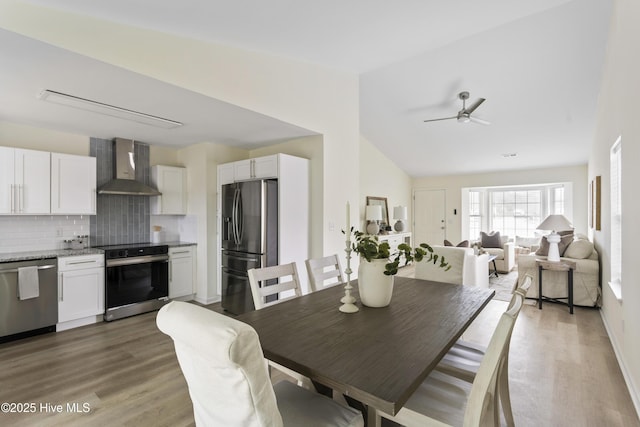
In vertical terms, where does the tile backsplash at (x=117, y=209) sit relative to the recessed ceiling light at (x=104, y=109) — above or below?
below

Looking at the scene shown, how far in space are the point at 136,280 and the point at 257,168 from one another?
207 centimetres

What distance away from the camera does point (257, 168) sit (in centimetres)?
383

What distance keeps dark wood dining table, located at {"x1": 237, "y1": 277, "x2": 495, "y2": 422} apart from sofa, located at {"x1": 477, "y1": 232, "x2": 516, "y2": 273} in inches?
196

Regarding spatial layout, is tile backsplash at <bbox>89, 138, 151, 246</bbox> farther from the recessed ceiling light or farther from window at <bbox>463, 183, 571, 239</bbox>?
window at <bbox>463, 183, 571, 239</bbox>

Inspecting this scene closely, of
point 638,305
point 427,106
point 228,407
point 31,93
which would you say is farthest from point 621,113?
point 31,93

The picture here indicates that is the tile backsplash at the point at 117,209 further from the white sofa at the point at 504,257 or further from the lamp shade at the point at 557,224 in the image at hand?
the white sofa at the point at 504,257

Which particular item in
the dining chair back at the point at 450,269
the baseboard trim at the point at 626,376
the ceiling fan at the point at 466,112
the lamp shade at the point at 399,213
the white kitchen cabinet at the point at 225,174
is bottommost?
the baseboard trim at the point at 626,376

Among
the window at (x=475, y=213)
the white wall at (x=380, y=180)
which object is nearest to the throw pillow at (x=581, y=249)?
the white wall at (x=380, y=180)

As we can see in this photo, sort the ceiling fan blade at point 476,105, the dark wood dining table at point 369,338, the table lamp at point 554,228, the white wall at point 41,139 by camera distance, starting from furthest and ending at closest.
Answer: the table lamp at point 554,228
the ceiling fan blade at point 476,105
the white wall at point 41,139
the dark wood dining table at point 369,338

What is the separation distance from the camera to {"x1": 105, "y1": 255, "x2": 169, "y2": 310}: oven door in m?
3.69

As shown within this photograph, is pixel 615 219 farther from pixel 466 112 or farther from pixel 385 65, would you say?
pixel 385 65

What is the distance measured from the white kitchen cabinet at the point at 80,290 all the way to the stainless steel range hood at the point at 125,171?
3.19 ft

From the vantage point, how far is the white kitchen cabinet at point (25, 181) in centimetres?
325

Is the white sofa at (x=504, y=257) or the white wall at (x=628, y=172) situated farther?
the white sofa at (x=504, y=257)
